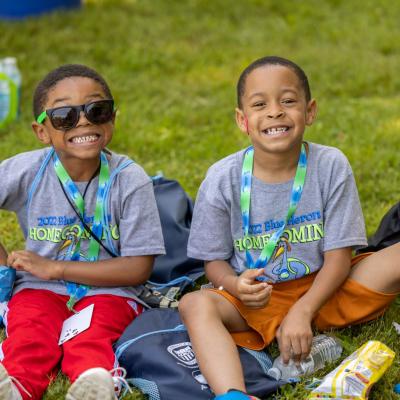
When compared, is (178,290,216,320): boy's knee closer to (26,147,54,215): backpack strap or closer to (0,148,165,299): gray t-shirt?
(0,148,165,299): gray t-shirt

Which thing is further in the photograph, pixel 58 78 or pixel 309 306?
pixel 58 78

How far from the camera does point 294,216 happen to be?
331 cm

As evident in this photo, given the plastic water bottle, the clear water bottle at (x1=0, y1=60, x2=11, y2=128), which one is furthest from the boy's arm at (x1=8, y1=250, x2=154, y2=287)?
the plastic water bottle

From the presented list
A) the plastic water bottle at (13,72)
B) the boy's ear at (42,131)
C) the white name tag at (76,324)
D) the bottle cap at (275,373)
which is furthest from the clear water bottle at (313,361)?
the plastic water bottle at (13,72)

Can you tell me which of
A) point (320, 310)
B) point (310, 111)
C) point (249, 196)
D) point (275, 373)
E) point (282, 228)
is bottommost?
point (275, 373)

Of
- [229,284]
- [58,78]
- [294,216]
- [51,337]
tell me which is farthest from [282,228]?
[58,78]

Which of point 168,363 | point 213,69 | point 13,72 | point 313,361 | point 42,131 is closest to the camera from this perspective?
point 168,363

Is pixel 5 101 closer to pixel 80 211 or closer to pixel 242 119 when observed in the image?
pixel 80 211

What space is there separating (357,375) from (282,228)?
705 mm

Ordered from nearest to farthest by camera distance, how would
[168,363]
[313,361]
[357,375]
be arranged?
1. [357,375]
2. [168,363]
3. [313,361]

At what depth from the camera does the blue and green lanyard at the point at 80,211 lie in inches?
134

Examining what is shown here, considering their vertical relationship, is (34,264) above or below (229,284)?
above

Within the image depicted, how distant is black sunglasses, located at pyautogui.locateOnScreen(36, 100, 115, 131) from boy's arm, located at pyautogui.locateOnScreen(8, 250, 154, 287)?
1.85ft

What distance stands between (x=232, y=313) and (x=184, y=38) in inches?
222
